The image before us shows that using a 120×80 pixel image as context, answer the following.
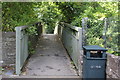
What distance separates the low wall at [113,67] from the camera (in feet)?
13.1

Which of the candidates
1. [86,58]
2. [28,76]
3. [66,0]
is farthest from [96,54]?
[66,0]

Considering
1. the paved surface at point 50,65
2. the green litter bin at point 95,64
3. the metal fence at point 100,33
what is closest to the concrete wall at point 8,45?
the paved surface at point 50,65

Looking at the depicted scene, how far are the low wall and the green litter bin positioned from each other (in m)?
0.23

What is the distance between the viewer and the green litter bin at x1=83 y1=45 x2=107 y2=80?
4.95m

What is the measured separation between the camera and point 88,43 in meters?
6.49

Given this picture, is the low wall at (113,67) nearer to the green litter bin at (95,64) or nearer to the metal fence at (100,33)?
the green litter bin at (95,64)

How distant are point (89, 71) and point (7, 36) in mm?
3485

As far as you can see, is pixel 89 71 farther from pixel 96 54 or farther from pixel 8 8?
pixel 8 8

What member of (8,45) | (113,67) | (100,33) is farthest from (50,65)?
(113,67)

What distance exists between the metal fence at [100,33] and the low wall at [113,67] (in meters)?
0.61

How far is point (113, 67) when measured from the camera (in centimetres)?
427

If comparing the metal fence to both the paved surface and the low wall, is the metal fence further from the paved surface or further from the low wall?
the paved surface

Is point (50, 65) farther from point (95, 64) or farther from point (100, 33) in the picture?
point (95, 64)

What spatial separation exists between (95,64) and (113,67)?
2.51 ft
